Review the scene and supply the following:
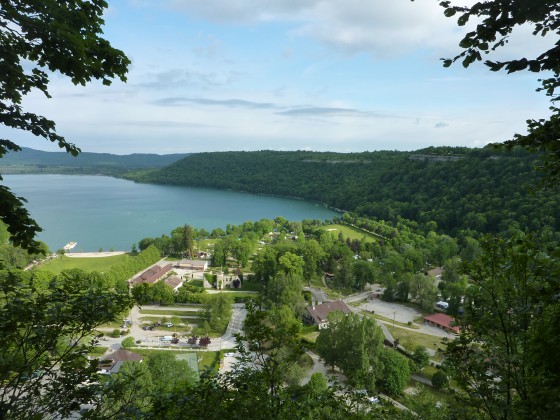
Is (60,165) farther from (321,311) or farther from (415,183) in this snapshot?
(321,311)

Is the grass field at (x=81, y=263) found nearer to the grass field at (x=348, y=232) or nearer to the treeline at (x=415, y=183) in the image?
the grass field at (x=348, y=232)

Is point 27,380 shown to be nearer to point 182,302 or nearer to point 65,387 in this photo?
point 65,387

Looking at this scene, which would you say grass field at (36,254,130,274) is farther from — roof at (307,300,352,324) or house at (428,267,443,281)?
house at (428,267,443,281)

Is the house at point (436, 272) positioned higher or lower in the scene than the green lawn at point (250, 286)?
higher

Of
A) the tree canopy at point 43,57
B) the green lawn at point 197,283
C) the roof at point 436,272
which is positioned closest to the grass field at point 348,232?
the roof at point 436,272

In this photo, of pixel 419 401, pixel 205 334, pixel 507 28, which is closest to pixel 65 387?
pixel 507 28

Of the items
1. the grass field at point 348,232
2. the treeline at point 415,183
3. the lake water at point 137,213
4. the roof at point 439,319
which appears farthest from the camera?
the lake water at point 137,213
